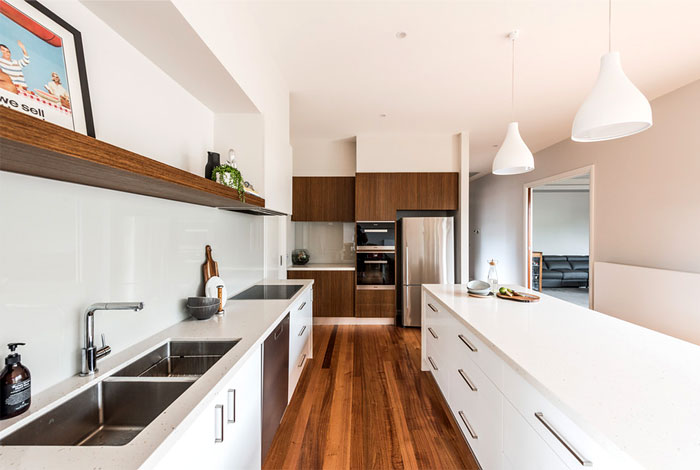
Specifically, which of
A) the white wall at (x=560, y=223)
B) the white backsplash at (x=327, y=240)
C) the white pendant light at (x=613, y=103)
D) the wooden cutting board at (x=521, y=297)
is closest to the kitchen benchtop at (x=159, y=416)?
the wooden cutting board at (x=521, y=297)

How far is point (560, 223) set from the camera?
7965mm

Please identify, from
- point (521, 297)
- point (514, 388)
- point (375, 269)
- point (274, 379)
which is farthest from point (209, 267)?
point (375, 269)

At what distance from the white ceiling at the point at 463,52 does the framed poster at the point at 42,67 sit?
4.11ft

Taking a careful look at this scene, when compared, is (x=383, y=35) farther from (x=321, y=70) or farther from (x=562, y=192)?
(x=562, y=192)

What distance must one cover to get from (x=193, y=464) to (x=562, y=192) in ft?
31.6

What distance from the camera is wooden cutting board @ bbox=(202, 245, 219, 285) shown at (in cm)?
182

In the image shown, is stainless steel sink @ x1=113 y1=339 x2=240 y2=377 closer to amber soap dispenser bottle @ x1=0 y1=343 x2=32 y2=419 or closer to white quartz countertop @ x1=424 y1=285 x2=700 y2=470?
amber soap dispenser bottle @ x1=0 y1=343 x2=32 y2=419

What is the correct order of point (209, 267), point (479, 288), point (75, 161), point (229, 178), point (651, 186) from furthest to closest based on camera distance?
point (651, 186) → point (479, 288) → point (209, 267) → point (229, 178) → point (75, 161)

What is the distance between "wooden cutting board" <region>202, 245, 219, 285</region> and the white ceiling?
1608 mm

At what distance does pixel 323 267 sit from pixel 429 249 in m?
1.60

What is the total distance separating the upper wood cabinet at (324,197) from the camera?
457 centimetres

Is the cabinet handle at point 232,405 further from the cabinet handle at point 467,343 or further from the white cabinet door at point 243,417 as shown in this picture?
the cabinet handle at point 467,343

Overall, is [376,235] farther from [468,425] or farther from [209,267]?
[468,425]

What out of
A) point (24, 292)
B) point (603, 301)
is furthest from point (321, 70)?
point (603, 301)
